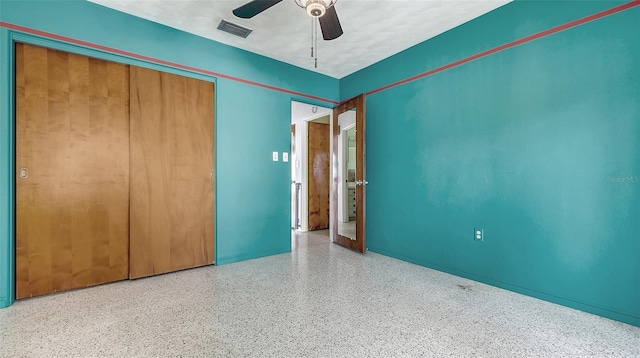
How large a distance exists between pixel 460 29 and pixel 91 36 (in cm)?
374

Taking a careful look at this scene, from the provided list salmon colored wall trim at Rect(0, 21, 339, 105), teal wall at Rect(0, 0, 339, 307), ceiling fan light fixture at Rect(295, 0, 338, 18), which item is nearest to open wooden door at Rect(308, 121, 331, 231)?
teal wall at Rect(0, 0, 339, 307)

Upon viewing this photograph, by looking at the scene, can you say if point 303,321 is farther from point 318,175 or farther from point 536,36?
point 318,175

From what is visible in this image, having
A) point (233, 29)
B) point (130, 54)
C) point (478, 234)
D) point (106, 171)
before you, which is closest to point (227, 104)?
point (233, 29)

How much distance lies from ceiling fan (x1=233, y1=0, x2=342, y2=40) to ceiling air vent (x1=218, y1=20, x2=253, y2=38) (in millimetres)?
941

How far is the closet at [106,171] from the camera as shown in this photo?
8.06 feet

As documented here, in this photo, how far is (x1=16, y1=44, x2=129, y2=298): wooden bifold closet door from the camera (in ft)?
7.97

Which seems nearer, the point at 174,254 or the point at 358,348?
the point at 358,348

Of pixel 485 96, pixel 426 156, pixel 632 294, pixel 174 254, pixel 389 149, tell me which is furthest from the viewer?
pixel 389 149

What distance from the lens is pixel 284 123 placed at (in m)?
4.02

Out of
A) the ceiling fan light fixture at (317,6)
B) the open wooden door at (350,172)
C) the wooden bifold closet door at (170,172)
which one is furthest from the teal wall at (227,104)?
the ceiling fan light fixture at (317,6)

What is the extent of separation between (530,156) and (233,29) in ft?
10.7

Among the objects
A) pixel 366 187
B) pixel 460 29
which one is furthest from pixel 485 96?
pixel 366 187

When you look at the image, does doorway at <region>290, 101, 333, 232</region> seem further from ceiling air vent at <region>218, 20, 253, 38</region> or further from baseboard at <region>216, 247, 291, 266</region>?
ceiling air vent at <region>218, 20, 253, 38</region>

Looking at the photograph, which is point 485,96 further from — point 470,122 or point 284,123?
point 284,123
